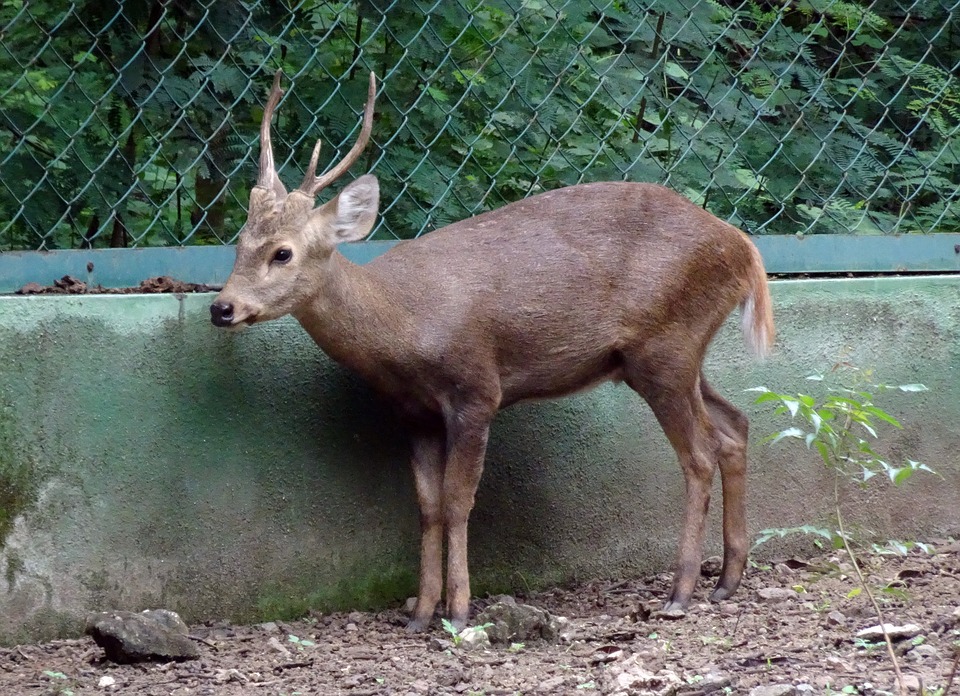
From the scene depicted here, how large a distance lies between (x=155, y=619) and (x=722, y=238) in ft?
8.42

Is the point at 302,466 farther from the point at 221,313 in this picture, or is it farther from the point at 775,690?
the point at 775,690

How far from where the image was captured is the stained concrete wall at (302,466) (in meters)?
4.79

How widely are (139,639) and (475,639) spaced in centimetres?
109

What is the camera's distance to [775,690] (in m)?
3.60

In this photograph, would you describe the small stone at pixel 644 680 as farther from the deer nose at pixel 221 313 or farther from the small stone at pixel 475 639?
the deer nose at pixel 221 313

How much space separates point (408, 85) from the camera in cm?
563

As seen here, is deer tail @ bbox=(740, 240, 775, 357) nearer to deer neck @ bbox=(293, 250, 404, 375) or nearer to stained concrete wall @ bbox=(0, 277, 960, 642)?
stained concrete wall @ bbox=(0, 277, 960, 642)

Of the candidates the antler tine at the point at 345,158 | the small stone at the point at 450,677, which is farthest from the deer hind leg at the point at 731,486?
the antler tine at the point at 345,158

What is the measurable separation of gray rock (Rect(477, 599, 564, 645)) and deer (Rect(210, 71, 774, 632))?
0.41m

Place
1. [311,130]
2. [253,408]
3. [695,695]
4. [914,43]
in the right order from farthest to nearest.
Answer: [914,43], [311,130], [253,408], [695,695]

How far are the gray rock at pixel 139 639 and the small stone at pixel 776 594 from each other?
219cm

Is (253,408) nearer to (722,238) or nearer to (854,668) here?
(722,238)

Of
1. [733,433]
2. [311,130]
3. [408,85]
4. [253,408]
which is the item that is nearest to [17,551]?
[253,408]

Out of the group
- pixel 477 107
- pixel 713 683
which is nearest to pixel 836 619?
pixel 713 683
